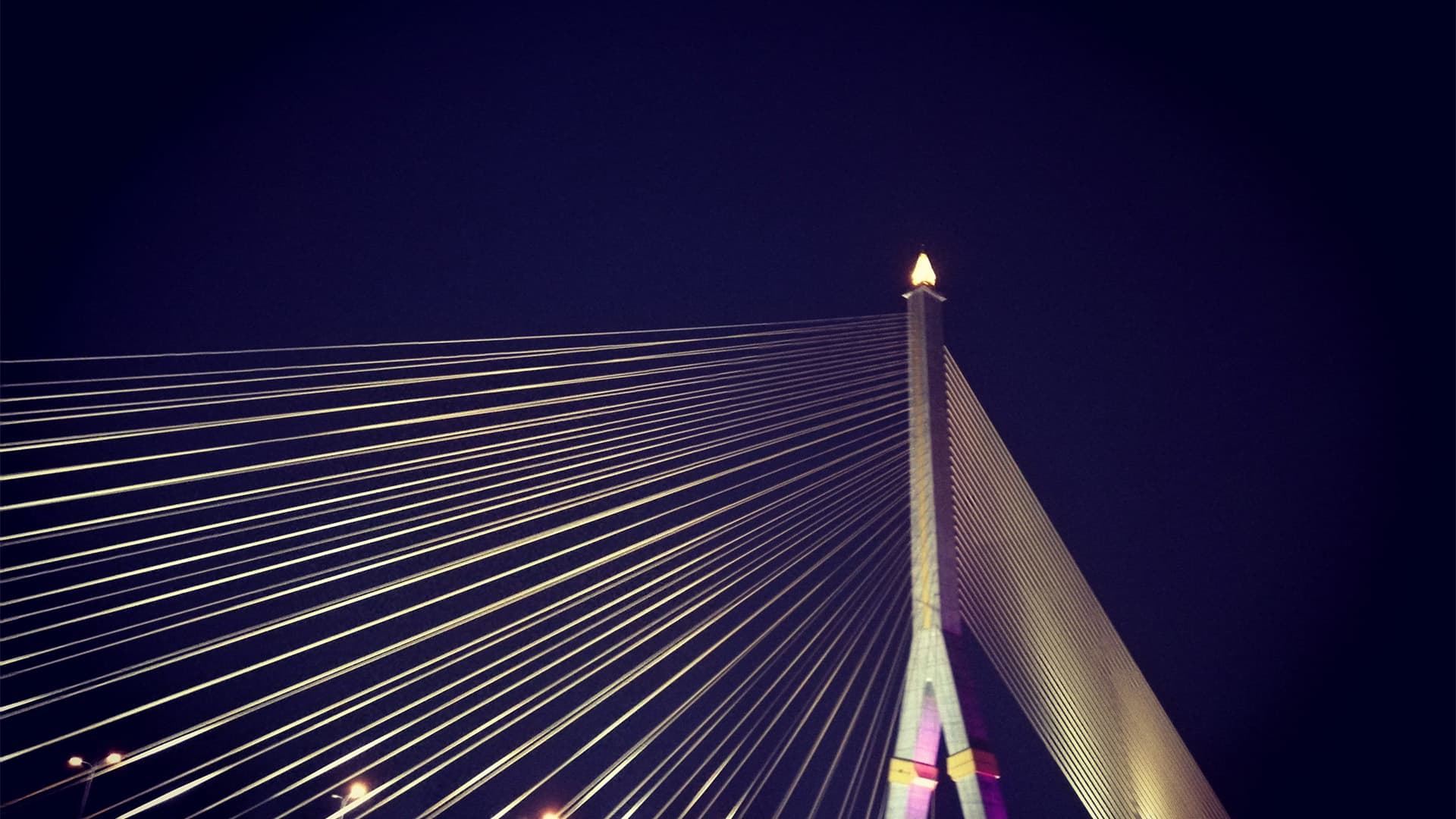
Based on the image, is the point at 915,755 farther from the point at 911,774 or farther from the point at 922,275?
the point at 922,275

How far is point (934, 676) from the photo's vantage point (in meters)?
8.35

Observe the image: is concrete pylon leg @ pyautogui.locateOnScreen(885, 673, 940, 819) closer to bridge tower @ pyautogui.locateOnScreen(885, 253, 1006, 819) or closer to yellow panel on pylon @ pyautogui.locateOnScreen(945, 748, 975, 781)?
bridge tower @ pyautogui.locateOnScreen(885, 253, 1006, 819)

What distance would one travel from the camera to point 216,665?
19.9 metres

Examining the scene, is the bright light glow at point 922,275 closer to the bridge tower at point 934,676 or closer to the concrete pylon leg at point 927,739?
the bridge tower at point 934,676

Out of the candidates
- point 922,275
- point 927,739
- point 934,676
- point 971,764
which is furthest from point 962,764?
point 922,275

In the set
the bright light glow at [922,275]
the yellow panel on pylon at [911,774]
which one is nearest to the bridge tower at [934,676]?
the yellow panel on pylon at [911,774]

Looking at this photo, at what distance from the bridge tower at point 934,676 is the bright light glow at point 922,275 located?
1519mm

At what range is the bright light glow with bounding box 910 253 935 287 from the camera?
1048 centimetres

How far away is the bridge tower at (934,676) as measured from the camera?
799 cm

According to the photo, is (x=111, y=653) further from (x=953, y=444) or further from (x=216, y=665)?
(x=953, y=444)

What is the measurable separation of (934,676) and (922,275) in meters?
4.37

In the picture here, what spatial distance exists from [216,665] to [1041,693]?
17097 millimetres

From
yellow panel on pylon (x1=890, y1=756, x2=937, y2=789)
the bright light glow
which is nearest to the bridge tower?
yellow panel on pylon (x1=890, y1=756, x2=937, y2=789)

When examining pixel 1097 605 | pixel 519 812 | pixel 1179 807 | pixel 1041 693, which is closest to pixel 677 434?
pixel 1041 693
